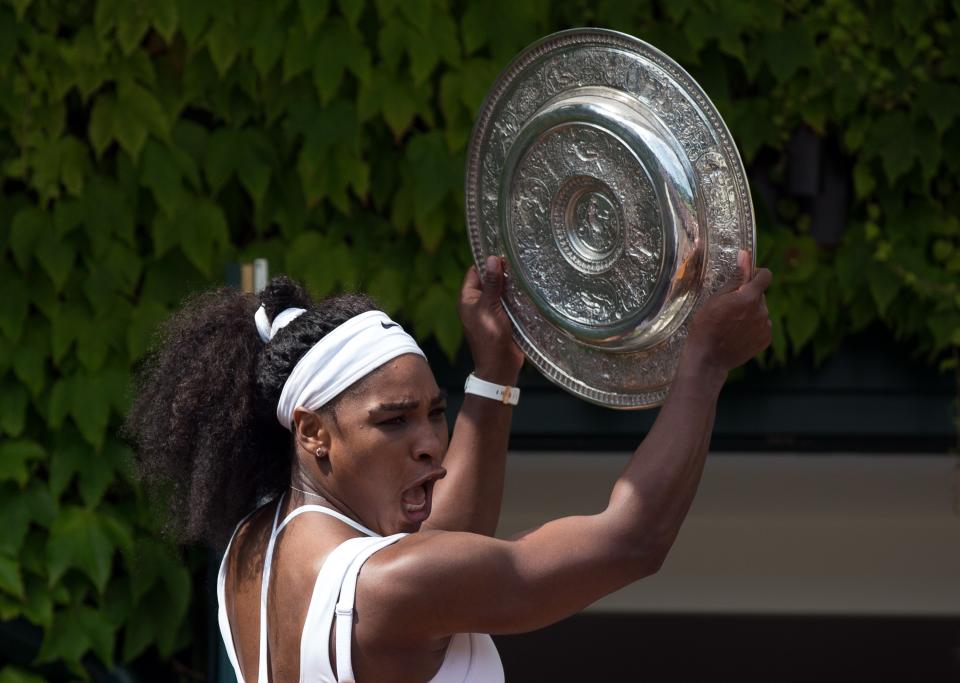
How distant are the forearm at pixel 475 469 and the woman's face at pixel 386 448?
1.03 feet

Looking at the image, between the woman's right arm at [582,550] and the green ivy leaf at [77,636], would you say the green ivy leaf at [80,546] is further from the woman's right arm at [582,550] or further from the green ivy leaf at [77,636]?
the woman's right arm at [582,550]

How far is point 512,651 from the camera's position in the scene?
12.7 ft

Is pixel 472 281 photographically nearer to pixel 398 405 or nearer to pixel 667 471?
pixel 398 405

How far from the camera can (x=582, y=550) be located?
1474 mm

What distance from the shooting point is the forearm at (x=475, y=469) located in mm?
1954

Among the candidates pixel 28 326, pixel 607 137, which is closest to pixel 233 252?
pixel 28 326

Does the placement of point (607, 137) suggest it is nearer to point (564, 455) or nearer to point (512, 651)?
point (564, 455)

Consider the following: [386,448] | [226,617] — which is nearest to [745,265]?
[386,448]

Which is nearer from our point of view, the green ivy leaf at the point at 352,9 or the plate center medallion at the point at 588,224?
the plate center medallion at the point at 588,224

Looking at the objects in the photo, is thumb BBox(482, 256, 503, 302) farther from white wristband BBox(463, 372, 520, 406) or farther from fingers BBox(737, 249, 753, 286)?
fingers BBox(737, 249, 753, 286)

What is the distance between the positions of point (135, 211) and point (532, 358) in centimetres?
175

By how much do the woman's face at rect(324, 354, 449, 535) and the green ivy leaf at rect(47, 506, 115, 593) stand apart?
5.98ft

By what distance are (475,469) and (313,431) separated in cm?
39

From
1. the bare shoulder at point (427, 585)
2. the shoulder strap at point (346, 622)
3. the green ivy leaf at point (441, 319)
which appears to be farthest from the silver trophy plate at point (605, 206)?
the green ivy leaf at point (441, 319)
